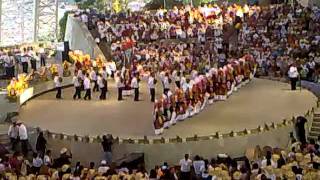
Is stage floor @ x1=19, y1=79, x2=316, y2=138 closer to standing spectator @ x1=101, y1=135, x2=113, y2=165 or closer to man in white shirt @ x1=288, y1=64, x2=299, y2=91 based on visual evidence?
man in white shirt @ x1=288, y1=64, x2=299, y2=91

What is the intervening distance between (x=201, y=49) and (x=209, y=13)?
4.78 m

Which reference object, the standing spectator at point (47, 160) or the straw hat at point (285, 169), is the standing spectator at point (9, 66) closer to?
the standing spectator at point (47, 160)

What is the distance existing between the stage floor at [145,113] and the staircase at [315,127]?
0.39 metres

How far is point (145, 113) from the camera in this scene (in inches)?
863

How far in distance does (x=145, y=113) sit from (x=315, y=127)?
4.78 meters

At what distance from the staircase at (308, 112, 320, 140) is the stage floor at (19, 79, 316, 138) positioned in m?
0.39

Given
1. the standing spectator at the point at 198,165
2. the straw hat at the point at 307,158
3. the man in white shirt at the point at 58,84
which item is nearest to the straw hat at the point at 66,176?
the standing spectator at the point at 198,165

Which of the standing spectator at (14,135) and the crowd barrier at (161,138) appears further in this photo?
the standing spectator at (14,135)

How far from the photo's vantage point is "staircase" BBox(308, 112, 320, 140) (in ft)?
69.2

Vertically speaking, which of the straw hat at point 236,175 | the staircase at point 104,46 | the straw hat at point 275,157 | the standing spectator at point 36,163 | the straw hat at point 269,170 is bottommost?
the standing spectator at point 36,163

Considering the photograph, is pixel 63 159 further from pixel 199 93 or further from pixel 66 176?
pixel 199 93

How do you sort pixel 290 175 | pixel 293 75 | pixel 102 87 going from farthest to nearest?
pixel 293 75 < pixel 102 87 < pixel 290 175

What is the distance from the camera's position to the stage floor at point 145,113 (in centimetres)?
2000

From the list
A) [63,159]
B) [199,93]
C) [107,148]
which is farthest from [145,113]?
[63,159]
